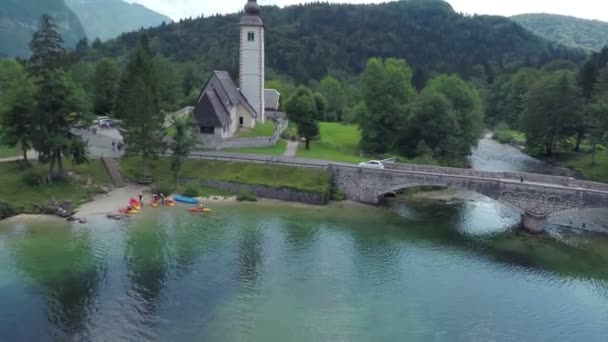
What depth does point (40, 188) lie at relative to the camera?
Answer: 51625 millimetres

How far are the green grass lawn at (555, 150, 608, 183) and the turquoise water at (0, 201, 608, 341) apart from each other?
A: 82.9 feet

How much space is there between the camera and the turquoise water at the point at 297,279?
98.6 feet

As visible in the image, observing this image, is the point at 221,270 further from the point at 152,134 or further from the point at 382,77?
the point at 382,77

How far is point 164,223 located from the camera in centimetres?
4694

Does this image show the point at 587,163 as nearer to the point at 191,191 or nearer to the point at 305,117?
the point at 305,117

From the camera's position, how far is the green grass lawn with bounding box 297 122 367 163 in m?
66.3

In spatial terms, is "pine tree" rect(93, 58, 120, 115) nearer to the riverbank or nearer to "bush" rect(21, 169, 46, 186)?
the riverbank

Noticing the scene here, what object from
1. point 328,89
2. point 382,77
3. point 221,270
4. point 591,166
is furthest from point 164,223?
point 328,89

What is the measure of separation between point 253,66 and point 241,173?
26.1m

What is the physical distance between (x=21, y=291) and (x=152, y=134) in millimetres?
27196

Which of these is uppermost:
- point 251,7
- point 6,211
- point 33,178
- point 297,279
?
point 251,7

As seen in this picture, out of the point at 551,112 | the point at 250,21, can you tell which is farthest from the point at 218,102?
the point at 551,112

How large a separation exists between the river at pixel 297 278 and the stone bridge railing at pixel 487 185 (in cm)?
336

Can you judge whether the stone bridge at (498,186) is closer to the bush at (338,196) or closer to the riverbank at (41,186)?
the bush at (338,196)
